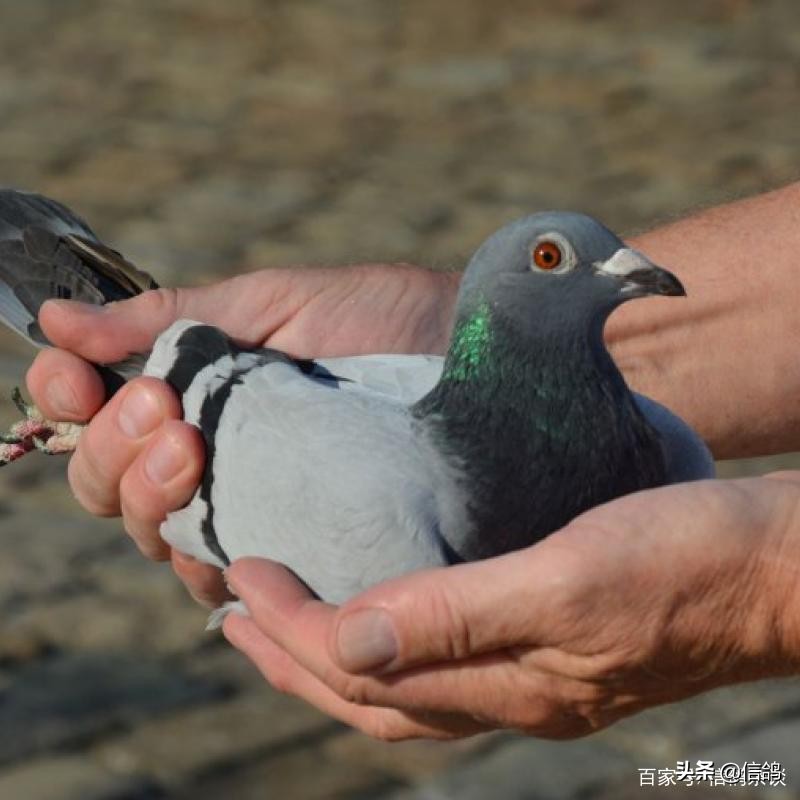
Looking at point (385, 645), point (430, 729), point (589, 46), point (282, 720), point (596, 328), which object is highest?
point (589, 46)

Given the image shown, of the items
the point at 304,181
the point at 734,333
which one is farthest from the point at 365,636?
the point at 304,181

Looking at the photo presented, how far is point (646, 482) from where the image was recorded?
3.42 m

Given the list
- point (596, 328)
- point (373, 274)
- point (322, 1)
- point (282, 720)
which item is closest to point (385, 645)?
point (596, 328)

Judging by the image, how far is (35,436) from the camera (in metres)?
4.28

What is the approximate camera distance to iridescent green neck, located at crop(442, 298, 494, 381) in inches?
135

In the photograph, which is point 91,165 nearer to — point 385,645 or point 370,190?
point 370,190

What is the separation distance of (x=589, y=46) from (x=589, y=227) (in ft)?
21.3

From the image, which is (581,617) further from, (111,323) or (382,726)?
(111,323)

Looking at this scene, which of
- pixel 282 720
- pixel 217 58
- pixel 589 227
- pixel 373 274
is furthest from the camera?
pixel 217 58

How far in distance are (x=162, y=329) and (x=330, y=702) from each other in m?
0.93

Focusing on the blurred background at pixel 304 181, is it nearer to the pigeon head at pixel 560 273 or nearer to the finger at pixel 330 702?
the finger at pixel 330 702

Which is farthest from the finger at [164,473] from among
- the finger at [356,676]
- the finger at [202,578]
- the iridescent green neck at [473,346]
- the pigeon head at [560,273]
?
the pigeon head at [560,273]

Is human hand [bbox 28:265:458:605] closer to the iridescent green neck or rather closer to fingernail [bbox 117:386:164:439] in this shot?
fingernail [bbox 117:386:164:439]

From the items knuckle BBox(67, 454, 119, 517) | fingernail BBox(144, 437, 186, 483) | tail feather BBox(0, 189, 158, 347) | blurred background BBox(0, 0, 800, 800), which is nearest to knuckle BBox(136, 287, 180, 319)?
tail feather BBox(0, 189, 158, 347)
